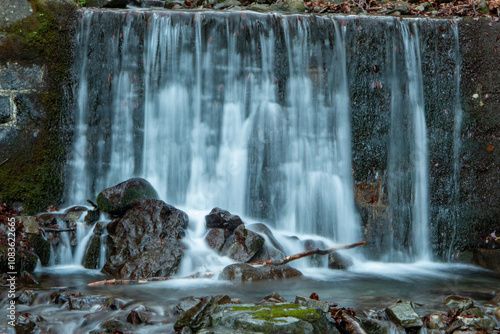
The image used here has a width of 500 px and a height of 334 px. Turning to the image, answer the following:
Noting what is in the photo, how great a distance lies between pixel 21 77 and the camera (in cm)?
780

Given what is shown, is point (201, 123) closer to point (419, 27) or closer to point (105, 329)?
point (419, 27)

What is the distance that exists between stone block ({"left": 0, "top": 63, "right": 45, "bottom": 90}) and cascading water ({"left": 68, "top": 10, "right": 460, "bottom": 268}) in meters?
0.57

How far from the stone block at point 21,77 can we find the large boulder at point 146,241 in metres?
2.67

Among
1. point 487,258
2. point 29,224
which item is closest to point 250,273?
point 29,224

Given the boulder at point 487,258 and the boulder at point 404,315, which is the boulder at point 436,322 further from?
the boulder at point 487,258

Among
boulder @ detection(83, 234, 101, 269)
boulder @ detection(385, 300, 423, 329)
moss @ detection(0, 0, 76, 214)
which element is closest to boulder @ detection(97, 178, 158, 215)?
boulder @ detection(83, 234, 101, 269)

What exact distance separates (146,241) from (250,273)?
4.76 feet

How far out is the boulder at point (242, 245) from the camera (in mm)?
6476

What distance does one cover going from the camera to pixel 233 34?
8.23 m

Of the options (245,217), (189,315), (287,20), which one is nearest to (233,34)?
(287,20)

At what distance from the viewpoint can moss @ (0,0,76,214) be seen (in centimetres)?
762

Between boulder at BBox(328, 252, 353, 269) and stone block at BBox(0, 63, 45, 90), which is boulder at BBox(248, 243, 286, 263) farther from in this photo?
stone block at BBox(0, 63, 45, 90)

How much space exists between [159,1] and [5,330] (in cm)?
857

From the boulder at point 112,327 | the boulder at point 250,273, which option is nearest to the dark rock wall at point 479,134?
the boulder at point 250,273
